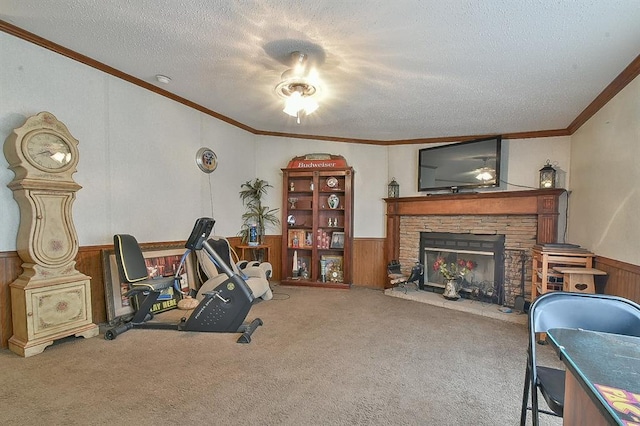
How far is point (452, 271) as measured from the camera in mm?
4434

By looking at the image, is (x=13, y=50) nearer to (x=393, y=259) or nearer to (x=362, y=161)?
(x=362, y=161)

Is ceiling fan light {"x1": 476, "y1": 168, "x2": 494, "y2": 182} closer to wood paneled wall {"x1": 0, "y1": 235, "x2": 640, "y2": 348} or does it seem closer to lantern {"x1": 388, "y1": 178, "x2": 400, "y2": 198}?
lantern {"x1": 388, "y1": 178, "x2": 400, "y2": 198}

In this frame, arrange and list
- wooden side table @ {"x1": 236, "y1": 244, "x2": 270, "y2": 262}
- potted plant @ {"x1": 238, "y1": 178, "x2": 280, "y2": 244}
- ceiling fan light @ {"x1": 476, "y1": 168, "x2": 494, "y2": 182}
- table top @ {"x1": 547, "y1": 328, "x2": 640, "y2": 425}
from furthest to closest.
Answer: potted plant @ {"x1": 238, "y1": 178, "x2": 280, "y2": 244} < wooden side table @ {"x1": 236, "y1": 244, "x2": 270, "y2": 262} < ceiling fan light @ {"x1": 476, "y1": 168, "x2": 494, "y2": 182} < table top @ {"x1": 547, "y1": 328, "x2": 640, "y2": 425}

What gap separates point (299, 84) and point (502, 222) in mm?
3265

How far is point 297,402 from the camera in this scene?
182 centimetres

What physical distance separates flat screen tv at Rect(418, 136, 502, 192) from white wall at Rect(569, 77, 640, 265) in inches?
35.6

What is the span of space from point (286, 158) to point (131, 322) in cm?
327

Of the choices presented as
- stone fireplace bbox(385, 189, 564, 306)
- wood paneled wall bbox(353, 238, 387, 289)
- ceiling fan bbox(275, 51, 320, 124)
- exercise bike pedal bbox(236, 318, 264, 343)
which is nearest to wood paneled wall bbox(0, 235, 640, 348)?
stone fireplace bbox(385, 189, 564, 306)

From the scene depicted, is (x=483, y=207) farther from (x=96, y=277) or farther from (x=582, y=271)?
(x=96, y=277)

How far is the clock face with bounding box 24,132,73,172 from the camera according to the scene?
2357mm

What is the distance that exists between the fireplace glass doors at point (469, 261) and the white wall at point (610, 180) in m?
0.92

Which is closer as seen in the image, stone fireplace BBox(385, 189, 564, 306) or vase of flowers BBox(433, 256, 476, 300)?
stone fireplace BBox(385, 189, 564, 306)

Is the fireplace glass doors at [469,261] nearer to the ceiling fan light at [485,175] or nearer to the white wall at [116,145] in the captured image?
the ceiling fan light at [485,175]

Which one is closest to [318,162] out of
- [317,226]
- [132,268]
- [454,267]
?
[317,226]
